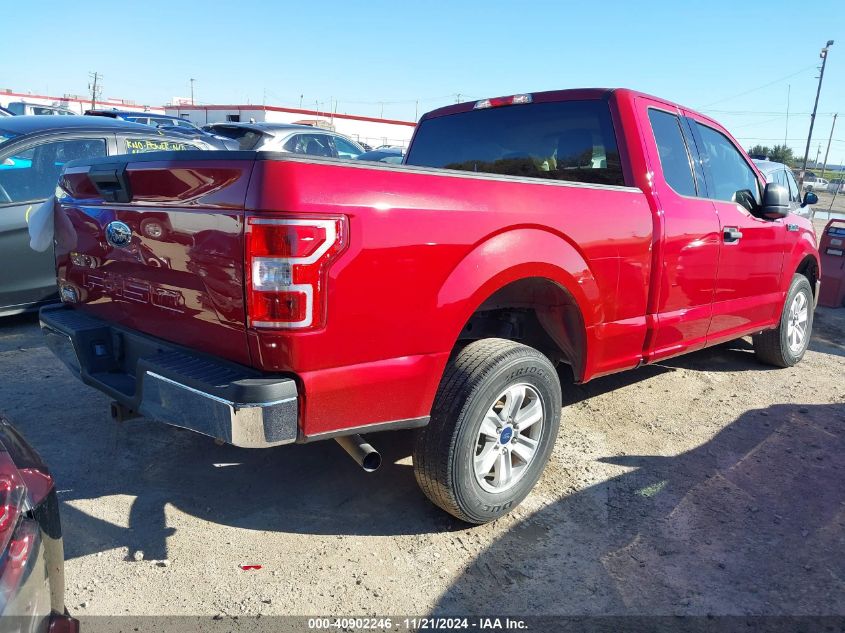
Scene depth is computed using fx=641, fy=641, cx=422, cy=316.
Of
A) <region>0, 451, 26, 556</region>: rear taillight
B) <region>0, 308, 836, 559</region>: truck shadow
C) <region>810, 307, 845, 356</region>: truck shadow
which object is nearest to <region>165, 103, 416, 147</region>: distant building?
<region>810, 307, 845, 356</region>: truck shadow

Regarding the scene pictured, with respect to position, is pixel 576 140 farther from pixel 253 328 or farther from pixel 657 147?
pixel 253 328

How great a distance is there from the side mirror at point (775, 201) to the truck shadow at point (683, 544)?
5.33ft

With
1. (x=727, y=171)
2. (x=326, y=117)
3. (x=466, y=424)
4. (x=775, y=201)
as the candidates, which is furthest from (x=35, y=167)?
(x=326, y=117)

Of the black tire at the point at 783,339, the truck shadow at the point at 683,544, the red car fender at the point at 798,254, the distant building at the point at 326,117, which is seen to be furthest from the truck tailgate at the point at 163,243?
the distant building at the point at 326,117

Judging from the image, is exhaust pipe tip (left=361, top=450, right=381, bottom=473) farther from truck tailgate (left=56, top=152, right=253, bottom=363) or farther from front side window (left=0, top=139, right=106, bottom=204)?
front side window (left=0, top=139, right=106, bottom=204)

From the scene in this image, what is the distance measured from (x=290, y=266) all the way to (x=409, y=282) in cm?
47

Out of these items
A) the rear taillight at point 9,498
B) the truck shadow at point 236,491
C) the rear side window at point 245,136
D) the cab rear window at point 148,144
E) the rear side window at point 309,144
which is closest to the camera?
the rear taillight at point 9,498

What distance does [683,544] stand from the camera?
112 inches

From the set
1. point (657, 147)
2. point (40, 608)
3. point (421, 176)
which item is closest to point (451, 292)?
point (421, 176)

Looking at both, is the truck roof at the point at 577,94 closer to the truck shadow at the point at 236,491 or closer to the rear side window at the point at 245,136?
the truck shadow at the point at 236,491

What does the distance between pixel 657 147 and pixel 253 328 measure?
2.70m

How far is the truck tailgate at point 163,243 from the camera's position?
2164 mm

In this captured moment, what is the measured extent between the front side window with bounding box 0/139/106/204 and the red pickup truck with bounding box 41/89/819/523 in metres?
2.58

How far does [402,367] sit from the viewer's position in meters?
2.41
